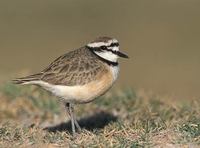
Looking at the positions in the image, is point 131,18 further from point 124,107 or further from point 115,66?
point 115,66

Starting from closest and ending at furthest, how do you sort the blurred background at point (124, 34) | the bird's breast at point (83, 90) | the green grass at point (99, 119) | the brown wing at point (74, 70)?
the green grass at point (99, 119), the bird's breast at point (83, 90), the brown wing at point (74, 70), the blurred background at point (124, 34)

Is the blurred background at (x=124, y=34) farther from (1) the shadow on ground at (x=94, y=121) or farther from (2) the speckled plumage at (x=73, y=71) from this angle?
(2) the speckled plumage at (x=73, y=71)

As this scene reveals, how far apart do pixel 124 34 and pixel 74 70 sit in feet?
45.7

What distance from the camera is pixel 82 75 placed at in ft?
30.5


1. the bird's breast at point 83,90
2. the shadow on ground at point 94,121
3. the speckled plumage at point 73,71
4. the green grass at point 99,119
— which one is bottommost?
the shadow on ground at point 94,121

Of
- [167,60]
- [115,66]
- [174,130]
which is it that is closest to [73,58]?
[115,66]

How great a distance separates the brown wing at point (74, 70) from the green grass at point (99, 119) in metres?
0.67

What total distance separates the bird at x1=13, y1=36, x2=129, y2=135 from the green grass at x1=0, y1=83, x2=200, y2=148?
1.61 feet

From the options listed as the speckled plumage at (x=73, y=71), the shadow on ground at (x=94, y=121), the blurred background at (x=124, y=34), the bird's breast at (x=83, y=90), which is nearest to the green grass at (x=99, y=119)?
the shadow on ground at (x=94, y=121)

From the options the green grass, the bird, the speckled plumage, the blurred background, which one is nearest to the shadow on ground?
the green grass

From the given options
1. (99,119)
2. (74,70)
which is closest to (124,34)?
(99,119)

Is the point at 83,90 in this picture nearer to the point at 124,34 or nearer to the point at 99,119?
the point at 99,119

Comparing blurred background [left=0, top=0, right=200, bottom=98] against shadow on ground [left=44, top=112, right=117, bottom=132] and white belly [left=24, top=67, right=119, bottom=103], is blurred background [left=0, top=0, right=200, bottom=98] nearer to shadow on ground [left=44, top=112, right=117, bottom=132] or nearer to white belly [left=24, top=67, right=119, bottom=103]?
shadow on ground [left=44, top=112, right=117, bottom=132]

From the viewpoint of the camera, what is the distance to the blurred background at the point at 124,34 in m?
18.0
